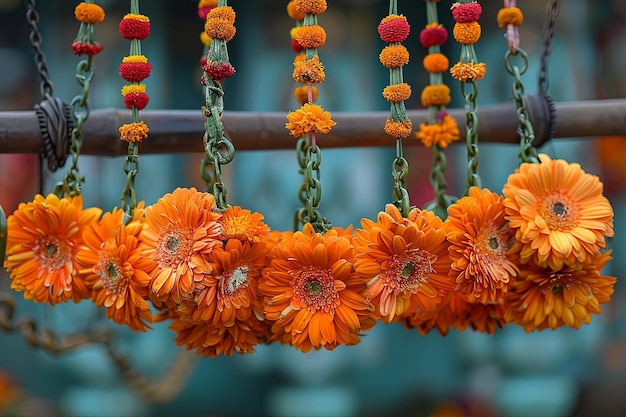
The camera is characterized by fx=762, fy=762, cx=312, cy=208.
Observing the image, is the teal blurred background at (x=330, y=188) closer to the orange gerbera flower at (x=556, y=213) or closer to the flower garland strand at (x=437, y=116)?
the flower garland strand at (x=437, y=116)

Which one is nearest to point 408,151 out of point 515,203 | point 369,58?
point 369,58

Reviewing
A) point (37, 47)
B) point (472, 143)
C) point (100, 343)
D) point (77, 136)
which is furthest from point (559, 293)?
point (100, 343)

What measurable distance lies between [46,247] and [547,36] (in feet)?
2.55

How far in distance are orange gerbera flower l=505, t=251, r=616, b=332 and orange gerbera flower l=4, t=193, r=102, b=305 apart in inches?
21.1

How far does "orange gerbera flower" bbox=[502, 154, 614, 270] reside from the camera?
87 centimetres

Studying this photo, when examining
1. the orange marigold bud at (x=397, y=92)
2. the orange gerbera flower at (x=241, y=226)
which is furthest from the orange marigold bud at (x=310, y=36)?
the orange gerbera flower at (x=241, y=226)

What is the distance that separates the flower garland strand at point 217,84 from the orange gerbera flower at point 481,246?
0.26 metres

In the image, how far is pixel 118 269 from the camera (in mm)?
870

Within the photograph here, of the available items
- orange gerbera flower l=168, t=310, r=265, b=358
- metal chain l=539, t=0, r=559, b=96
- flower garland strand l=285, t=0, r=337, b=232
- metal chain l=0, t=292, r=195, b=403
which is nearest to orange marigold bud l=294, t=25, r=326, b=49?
flower garland strand l=285, t=0, r=337, b=232

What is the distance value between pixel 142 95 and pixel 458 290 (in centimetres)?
45

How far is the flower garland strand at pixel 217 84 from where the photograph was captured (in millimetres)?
854

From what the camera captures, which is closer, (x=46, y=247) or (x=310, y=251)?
(x=310, y=251)

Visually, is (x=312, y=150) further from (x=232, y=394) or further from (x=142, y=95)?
(x=232, y=394)

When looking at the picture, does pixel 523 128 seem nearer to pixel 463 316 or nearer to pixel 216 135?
pixel 463 316
